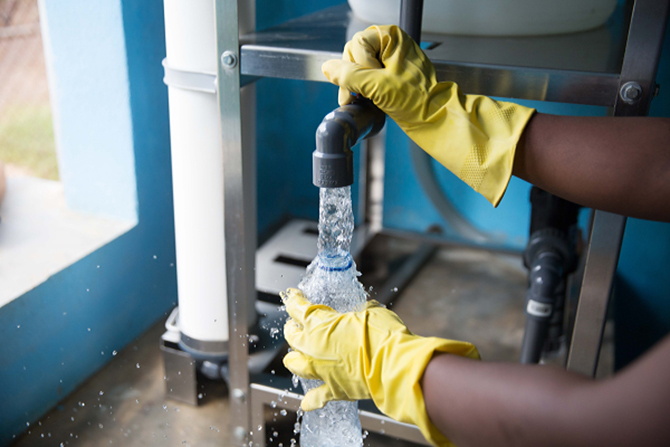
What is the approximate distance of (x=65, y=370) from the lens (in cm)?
150

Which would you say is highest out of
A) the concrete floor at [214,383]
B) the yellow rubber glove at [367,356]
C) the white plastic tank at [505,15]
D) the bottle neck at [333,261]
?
the white plastic tank at [505,15]

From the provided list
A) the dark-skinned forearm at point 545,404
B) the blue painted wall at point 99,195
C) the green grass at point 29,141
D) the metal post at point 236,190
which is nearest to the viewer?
the dark-skinned forearm at point 545,404

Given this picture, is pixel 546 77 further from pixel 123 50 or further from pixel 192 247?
pixel 123 50

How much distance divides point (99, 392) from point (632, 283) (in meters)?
1.39

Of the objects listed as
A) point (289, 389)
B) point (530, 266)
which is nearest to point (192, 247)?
point (289, 389)

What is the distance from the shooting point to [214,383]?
1.60 m

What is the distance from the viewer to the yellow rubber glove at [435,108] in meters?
0.88

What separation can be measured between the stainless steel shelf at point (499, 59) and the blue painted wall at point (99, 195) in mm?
413

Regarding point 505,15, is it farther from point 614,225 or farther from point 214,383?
point 214,383

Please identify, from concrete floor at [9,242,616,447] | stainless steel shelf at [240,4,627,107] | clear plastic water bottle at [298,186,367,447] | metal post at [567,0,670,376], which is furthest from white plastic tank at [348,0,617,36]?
concrete floor at [9,242,616,447]

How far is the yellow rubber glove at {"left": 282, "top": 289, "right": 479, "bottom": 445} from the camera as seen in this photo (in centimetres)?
79

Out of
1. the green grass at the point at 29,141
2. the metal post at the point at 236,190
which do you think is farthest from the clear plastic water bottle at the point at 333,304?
the green grass at the point at 29,141

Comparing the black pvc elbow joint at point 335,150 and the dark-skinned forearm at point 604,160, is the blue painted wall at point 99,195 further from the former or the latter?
the dark-skinned forearm at point 604,160

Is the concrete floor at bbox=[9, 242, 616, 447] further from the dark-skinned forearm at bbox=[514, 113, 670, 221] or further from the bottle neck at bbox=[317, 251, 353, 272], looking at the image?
the dark-skinned forearm at bbox=[514, 113, 670, 221]
